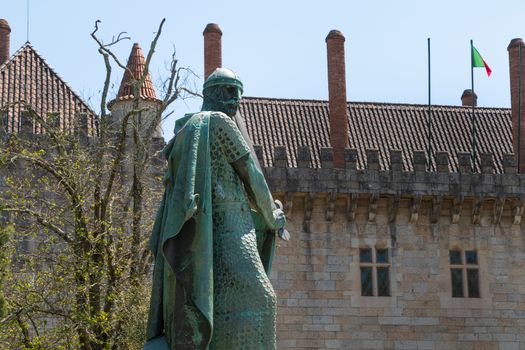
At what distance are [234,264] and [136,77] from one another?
30.5 metres

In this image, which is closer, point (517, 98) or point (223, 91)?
point (223, 91)

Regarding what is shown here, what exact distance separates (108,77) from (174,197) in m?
17.2

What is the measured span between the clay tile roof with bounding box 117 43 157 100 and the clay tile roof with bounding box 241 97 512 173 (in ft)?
9.44

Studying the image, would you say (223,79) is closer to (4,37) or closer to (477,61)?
(477,61)

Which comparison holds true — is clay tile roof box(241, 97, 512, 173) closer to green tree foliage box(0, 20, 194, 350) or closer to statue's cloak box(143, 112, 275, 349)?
green tree foliage box(0, 20, 194, 350)

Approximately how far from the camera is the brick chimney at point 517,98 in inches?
1403

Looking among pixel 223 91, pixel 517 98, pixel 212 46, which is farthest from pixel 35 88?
pixel 223 91

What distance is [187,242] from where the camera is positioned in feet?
24.0

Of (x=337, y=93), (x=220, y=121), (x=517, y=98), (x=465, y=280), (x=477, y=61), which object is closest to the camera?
(x=220, y=121)

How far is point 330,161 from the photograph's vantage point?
110 ft

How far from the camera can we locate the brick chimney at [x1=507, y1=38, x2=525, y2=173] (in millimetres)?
35625

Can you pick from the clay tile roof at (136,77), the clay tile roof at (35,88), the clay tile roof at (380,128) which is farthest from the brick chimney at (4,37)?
the clay tile roof at (380,128)

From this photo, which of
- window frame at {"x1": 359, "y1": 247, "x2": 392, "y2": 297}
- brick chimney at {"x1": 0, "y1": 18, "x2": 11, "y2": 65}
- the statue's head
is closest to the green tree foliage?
window frame at {"x1": 359, "y1": 247, "x2": 392, "y2": 297}

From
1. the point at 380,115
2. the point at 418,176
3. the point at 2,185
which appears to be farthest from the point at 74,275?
the point at 380,115
